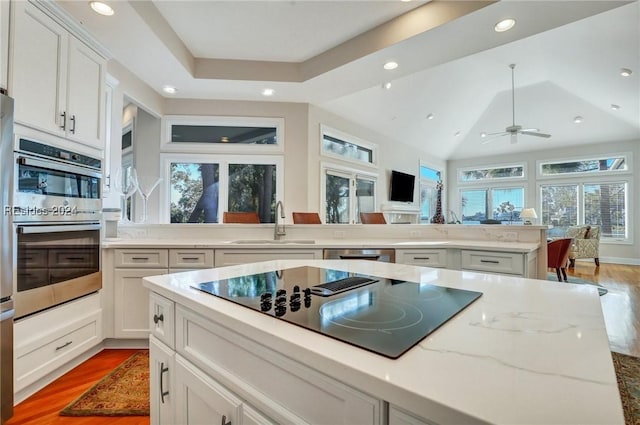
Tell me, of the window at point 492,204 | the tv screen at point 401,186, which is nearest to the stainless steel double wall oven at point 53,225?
the tv screen at point 401,186

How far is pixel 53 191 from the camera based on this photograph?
1901mm

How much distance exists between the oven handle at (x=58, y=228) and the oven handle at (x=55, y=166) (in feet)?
1.24

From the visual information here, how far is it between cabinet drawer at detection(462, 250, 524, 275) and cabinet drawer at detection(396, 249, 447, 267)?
0.18m

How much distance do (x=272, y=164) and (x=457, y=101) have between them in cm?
443

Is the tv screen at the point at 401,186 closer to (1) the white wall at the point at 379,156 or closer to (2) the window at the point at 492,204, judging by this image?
(1) the white wall at the point at 379,156

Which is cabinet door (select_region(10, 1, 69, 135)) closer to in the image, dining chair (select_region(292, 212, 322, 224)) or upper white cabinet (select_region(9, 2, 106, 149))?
upper white cabinet (select_region(9, 2, 106, 149))

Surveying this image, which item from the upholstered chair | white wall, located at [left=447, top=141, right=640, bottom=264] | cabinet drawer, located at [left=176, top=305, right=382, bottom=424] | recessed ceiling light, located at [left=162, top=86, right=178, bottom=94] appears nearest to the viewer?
cabinet drawer, located at [left=176, top=305, right=382, bottom=424]

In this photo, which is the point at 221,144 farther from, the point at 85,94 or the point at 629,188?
the point at 629,188

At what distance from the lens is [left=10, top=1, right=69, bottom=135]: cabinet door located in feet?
5.60

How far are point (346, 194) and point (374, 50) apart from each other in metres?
3.13

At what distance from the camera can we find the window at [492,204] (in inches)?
333

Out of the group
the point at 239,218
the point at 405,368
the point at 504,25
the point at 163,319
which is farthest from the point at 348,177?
the point at 405,368

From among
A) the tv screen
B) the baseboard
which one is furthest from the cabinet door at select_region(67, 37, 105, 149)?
the tv screen

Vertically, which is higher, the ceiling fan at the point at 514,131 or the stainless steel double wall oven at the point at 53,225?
the ceiling fan at the point at 514,131
